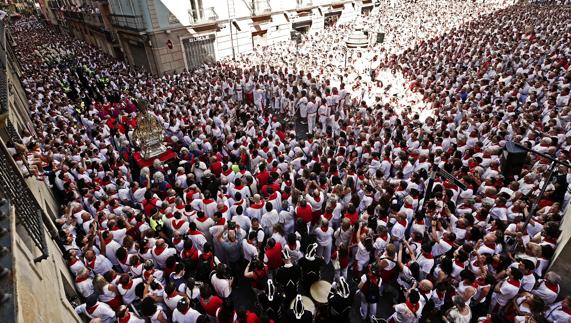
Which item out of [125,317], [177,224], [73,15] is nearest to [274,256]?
[177,224]

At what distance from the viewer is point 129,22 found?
20828mm

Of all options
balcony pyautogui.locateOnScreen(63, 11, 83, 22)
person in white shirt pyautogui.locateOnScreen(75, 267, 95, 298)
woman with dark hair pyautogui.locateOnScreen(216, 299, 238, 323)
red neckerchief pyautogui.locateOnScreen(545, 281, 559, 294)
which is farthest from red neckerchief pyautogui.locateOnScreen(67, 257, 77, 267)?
balcony pyautogui.locateOnScreen(63, 11, 83, 22)

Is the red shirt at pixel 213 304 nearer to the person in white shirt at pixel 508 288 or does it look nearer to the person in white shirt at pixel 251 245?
the person in white shirt at pixel 251 245

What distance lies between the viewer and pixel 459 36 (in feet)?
65.8

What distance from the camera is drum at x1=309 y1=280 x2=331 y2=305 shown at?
208 inches

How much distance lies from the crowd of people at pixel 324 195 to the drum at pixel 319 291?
0.04 meters

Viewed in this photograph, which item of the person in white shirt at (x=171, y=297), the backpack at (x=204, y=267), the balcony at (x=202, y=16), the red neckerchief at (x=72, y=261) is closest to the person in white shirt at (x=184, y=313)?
the person in white shirt at (x=171, y=297)

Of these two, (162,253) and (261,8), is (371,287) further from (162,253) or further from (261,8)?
(261,8)

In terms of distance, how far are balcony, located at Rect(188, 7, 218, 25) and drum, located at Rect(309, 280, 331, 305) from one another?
19.9 m

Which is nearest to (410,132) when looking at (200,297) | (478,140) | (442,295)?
(478,140)

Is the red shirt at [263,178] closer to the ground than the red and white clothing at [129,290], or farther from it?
closer to the ground

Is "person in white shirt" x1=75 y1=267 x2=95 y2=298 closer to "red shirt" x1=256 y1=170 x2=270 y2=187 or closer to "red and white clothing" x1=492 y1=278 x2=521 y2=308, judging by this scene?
"red shirt" x1=256 y1=170 x2=270 y2=187

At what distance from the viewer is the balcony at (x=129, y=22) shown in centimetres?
1924

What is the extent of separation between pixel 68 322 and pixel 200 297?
187 centimetres
